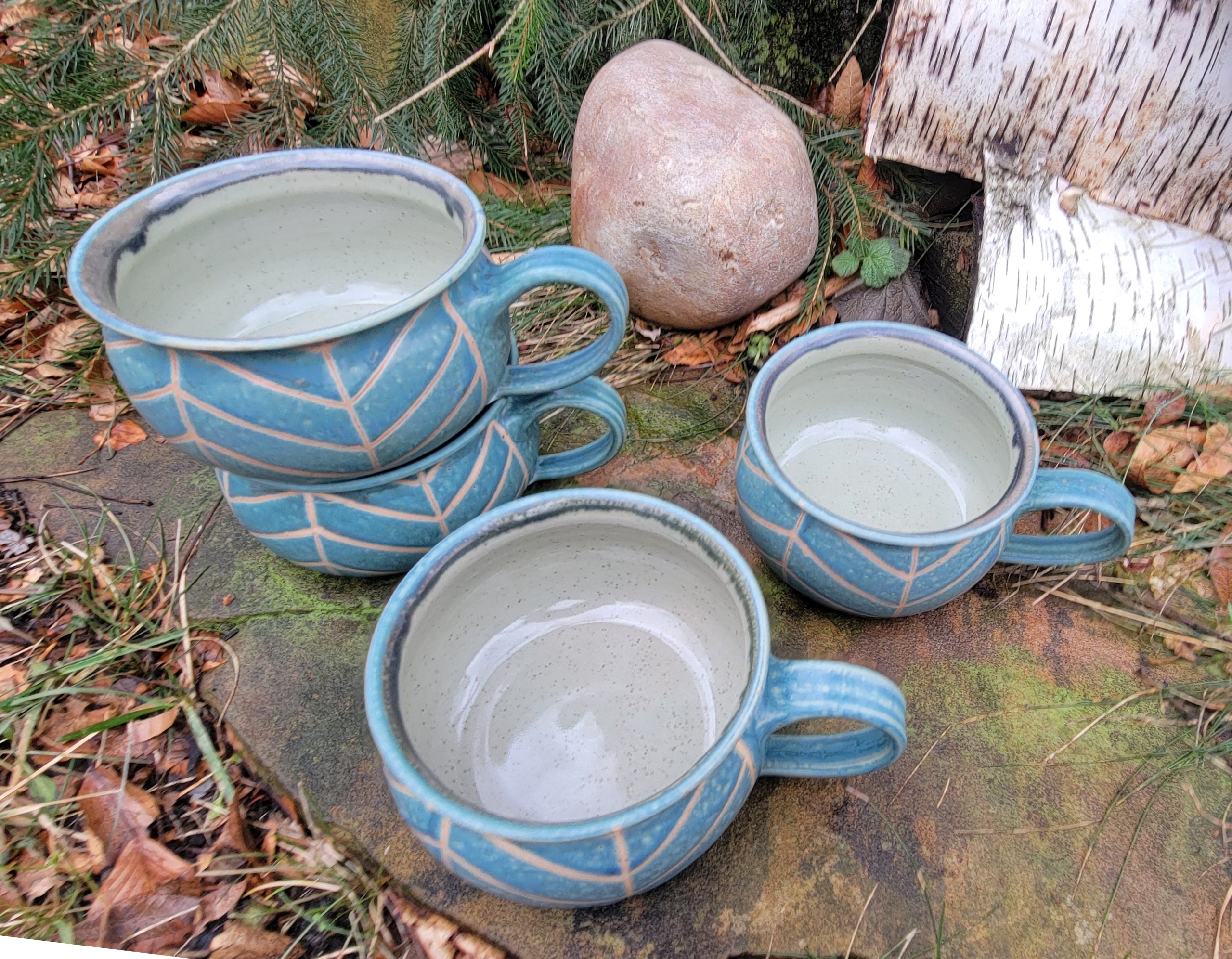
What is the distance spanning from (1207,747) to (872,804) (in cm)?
56

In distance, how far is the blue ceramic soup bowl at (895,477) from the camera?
121 cm

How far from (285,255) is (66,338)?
840mm

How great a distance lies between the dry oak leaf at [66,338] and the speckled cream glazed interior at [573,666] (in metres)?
1.35

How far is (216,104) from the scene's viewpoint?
2.26 meters

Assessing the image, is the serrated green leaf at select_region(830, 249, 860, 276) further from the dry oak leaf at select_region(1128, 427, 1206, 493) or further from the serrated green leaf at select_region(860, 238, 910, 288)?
the dry oak leaf at select_region(1128, 427, 1206, 493)

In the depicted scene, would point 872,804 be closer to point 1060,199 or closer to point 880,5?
point 1060,199

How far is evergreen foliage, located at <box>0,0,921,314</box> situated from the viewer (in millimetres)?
1659

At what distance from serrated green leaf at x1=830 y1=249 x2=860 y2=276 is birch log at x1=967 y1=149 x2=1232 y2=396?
275 mm

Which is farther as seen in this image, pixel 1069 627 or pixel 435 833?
pixel 1069 627

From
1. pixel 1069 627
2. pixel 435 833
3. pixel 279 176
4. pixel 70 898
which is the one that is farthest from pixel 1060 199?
pixel 70 898

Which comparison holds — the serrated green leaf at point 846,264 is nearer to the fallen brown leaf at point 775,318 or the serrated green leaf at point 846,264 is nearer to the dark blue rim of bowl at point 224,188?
the fallen brown leaf at point 775,318

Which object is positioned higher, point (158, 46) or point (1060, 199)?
point (158, 46)

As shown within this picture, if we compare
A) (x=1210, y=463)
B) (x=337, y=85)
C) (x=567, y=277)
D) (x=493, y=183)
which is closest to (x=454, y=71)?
(x=337, y=85)

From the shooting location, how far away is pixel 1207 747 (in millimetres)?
1272
